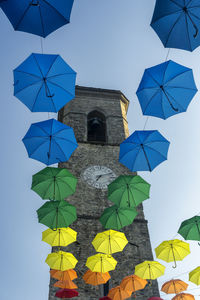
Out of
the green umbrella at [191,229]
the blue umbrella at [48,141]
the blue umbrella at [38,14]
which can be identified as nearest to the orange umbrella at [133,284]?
the green umbrella at [191,229]

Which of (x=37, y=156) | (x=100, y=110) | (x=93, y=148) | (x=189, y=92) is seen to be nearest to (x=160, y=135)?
(x=189, y=92)

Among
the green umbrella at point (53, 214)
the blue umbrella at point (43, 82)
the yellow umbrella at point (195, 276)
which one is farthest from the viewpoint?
the yellow umbrella at point (195, 276)

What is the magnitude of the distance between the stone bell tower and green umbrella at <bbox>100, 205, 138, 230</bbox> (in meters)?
2.80

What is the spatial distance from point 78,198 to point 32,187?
4.77 meters

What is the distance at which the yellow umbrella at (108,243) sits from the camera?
777 cm

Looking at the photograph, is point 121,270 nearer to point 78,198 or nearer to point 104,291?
point 104,291

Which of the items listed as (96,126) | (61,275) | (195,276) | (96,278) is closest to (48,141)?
(61,275)

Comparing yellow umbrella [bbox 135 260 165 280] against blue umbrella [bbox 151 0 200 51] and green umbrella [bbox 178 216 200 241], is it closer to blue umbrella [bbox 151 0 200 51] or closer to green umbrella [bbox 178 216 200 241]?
green umbrella [bbox 178 216 200 241]

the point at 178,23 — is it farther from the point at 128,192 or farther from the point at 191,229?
the point at 191,229

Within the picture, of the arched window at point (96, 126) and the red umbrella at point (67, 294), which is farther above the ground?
the arched window at point (96, 126)

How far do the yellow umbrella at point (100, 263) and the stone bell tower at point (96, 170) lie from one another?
6.89 ft

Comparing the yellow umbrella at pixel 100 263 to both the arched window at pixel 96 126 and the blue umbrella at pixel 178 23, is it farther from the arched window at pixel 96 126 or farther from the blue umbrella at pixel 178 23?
the arched window at pixel 96 126

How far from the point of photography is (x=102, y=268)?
7.67 metres

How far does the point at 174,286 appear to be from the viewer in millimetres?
8281
